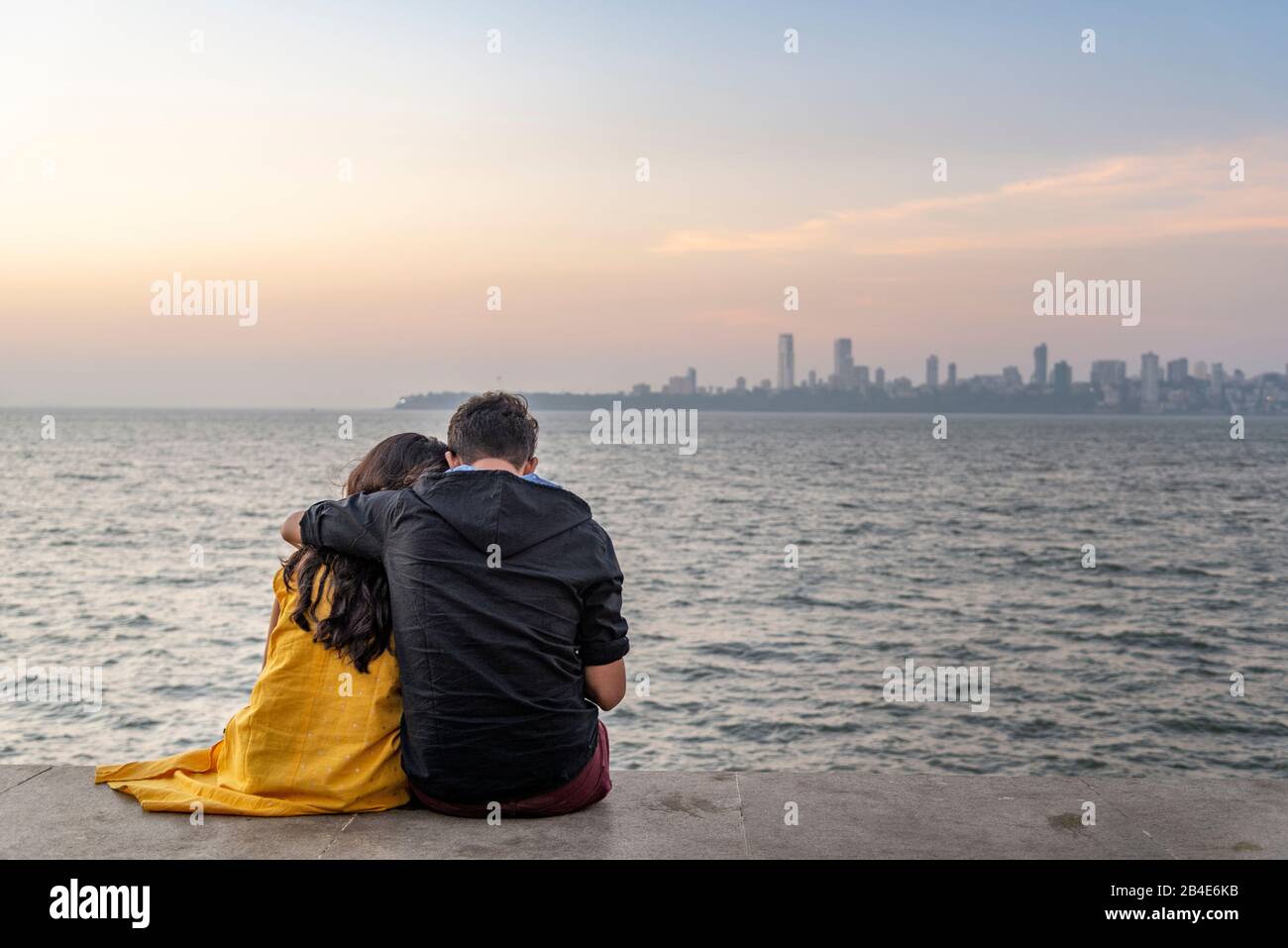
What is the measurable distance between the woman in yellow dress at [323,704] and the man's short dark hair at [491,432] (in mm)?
253

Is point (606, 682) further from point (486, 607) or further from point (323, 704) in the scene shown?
point (323, 704)

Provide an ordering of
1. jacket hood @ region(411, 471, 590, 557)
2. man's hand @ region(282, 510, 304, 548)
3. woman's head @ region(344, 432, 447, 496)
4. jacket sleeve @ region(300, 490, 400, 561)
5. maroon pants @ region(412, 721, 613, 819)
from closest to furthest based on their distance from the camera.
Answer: jacket hood @ region(411, 471, 590, 557)
jacket sleeve @ region(300, 490, 400, 561)
man's hand @ region(282, 510, 304, 548)
maroon pants @ region(412, 721, 613, 819)
woman's head @ region(344, 432, 447, 496)

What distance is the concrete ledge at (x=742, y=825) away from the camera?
11.2ft

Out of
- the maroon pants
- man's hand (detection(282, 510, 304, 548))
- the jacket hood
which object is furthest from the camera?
the maroon pants

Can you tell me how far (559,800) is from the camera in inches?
147

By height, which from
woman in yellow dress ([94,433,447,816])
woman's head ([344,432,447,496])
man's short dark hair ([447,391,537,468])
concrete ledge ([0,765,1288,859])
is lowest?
concrete ledge ([0,765,1288,859])

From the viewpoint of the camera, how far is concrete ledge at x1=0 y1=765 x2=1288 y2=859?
3.41 m

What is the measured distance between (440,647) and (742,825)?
117 cm

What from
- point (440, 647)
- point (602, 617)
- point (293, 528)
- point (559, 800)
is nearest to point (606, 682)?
point (602, 617)

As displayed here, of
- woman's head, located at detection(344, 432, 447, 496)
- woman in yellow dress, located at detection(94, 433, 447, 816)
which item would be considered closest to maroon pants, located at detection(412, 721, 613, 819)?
woman in yellow dress, located at detection(94, 433, 447, 816)

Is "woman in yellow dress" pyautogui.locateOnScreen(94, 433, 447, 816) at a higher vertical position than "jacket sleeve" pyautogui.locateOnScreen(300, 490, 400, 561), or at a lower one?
lower

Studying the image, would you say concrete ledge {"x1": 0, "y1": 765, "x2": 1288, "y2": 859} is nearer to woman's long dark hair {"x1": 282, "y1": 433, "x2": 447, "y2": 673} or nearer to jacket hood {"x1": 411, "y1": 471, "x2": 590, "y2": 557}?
woman's long dark hair {"x1": 282, "y1": 433, "x2": 447, "y2": 673}
